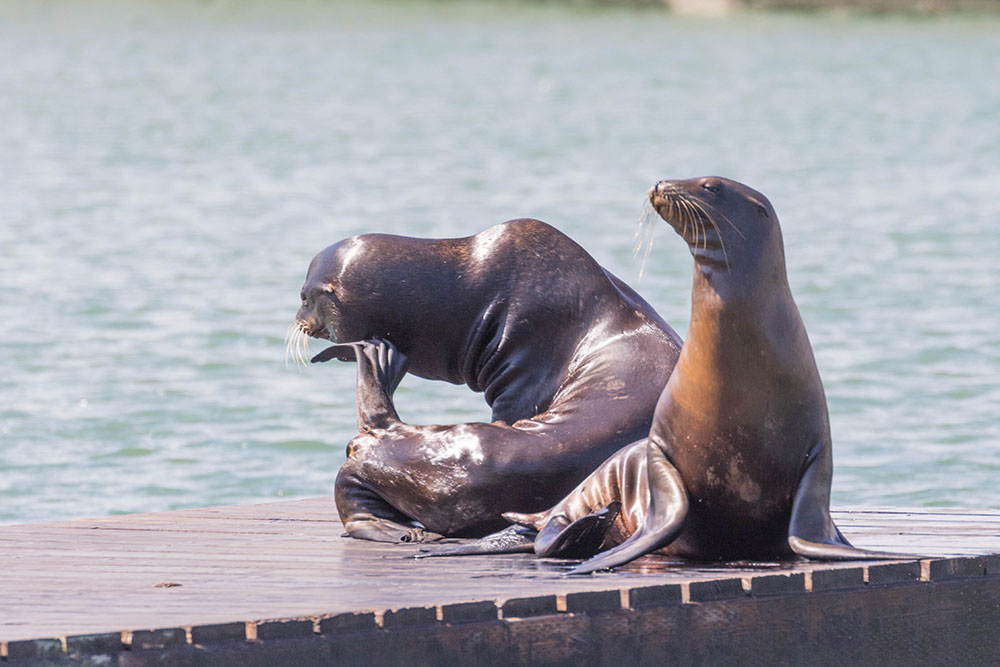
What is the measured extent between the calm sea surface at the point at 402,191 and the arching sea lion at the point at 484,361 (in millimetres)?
4965

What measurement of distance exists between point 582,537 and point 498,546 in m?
0.36

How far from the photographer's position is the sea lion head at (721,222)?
503 centimetres

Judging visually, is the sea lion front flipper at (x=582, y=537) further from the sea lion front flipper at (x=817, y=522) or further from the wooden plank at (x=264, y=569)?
the sea lion front flipper at (x=817, y=522)

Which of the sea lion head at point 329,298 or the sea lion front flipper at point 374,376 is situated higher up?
the sea lion head at point 329,298

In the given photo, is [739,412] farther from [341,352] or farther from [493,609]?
[341,352]

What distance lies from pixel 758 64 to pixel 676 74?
3.06 m

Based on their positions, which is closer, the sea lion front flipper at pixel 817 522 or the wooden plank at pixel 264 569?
the wooden plank at pixel 264 569

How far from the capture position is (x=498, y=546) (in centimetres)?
557

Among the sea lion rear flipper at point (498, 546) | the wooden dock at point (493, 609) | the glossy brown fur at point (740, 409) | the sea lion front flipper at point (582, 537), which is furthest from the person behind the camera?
the sea lion rear flipper at point (498, 546)

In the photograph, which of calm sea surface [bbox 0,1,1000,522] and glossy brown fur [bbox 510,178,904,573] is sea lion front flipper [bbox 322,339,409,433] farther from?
calm sea surface [bbox 0,1,1000,522]

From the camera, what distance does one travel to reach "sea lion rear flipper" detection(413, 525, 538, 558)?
554 centimetres

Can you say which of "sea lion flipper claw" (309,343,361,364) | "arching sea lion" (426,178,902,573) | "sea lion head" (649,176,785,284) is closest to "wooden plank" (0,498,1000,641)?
"arching sea lion" (426,178,902,573)

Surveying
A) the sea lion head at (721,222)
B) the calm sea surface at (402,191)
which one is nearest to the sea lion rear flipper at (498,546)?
the sea lion head at (721,222)

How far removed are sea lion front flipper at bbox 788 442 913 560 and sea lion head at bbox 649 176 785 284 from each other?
0.53 m
